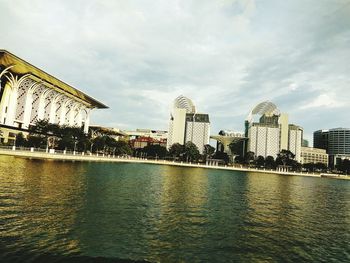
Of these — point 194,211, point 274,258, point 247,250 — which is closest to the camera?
point 274,258

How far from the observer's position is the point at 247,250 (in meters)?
17.7

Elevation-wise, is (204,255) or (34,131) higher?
(34,131)

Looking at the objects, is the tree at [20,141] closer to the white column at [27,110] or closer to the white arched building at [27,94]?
the white arched building at [27,94]

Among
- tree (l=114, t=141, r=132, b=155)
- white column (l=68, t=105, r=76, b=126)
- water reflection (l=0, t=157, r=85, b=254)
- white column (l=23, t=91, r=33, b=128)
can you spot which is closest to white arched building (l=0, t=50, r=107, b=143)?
white column (l=23, t=91, r=33, b=128)

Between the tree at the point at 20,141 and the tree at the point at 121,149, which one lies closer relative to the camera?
the tree at the point at 20,141

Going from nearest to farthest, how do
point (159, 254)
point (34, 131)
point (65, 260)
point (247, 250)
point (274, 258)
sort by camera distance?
point (65, 260) → point (159, 254) → point (274, 258) → point (247, 250) → point (34, 131)

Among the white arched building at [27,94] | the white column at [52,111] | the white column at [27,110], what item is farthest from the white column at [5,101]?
the white column at [52,111]

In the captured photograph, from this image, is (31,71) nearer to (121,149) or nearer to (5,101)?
(5,101)

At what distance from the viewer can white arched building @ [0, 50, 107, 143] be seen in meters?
113

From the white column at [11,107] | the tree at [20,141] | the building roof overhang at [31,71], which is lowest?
the tree at [20,141]

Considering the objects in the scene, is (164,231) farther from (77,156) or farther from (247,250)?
(77,156)

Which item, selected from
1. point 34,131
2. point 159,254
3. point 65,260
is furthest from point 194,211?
point 34,131

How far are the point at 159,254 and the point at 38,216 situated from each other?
9675mm

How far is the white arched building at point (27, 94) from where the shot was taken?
371ft
